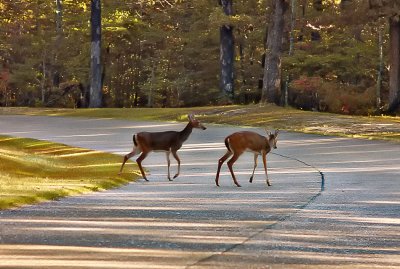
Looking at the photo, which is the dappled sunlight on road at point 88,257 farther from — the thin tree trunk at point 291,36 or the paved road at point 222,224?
the thin tree trunk at point 291,36

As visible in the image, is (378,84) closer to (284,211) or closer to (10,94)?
(10,94)

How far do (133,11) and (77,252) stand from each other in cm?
5697

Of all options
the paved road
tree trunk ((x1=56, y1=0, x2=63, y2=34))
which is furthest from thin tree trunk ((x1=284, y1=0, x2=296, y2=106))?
the paved road

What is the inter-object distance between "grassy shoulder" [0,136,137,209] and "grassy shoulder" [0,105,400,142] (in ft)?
37.3

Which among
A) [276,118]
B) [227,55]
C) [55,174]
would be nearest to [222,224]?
[55,174]

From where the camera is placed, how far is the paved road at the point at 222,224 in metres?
9.15

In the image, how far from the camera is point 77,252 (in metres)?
9.23

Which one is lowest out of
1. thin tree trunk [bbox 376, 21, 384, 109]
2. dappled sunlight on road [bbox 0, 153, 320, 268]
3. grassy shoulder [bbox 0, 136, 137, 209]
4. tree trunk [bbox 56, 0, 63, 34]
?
grassy shoulder [bbox 0, 136, 137, 209]

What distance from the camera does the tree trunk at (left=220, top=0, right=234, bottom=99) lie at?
54469mm

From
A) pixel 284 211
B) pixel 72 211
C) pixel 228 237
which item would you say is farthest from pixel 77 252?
pixel 284 211

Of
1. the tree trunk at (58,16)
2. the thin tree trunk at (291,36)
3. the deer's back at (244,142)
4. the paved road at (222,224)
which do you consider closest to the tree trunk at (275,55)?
the thin tree trunk at (291,36)

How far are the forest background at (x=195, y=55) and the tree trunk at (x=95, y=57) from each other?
0.34 feet

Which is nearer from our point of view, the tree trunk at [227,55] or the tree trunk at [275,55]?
the tree trunk at [275,55]

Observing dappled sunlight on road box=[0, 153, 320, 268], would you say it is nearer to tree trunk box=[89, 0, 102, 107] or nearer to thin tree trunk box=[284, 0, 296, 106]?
thin tree trunk box=[284, 0, 296, 106]
